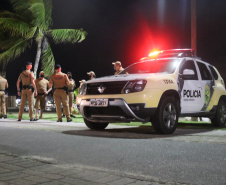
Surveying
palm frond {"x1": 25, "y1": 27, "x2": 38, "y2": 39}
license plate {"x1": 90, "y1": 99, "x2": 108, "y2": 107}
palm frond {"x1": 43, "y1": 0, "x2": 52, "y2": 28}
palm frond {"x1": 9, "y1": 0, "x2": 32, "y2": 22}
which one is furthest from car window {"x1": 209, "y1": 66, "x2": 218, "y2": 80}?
palm frond {"x1": 9, "y1": 0, "x2": 32, "y2": 22}

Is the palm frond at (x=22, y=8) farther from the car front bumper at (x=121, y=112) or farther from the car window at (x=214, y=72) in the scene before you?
the car front bumper at (x=121, y=112)

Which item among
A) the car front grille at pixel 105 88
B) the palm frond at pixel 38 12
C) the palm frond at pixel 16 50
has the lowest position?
the car front grille at pixel 105 88

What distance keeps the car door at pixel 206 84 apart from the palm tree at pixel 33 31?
Result: 39.8ft

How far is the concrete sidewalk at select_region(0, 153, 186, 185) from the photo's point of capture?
148 inches

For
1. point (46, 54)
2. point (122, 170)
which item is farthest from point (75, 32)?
point (122, 170)

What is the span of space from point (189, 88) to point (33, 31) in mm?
13126

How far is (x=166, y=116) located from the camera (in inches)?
300

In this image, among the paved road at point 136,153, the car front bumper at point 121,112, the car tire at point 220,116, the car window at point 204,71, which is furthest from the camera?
the car tire at point 220,116

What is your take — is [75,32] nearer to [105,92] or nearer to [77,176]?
[105,92]

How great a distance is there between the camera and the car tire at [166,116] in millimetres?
7430

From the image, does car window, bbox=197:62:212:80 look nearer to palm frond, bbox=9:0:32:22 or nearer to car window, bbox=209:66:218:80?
car window, bbox=209:66:218:80

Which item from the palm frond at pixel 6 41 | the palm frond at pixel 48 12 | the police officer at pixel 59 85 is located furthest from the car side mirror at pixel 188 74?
the palm frond at pixel 6 41

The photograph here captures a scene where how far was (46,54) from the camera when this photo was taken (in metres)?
20.8

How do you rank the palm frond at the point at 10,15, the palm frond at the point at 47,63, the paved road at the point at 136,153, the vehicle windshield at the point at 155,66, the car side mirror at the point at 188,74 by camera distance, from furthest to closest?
the palm frond at the point at 47,63 < the palm frond at the point at 10,15 < the vehicle windshield at the point at 155,66 < the car side mirror at the point at 188,74 < the paved road at the point at 136,153
